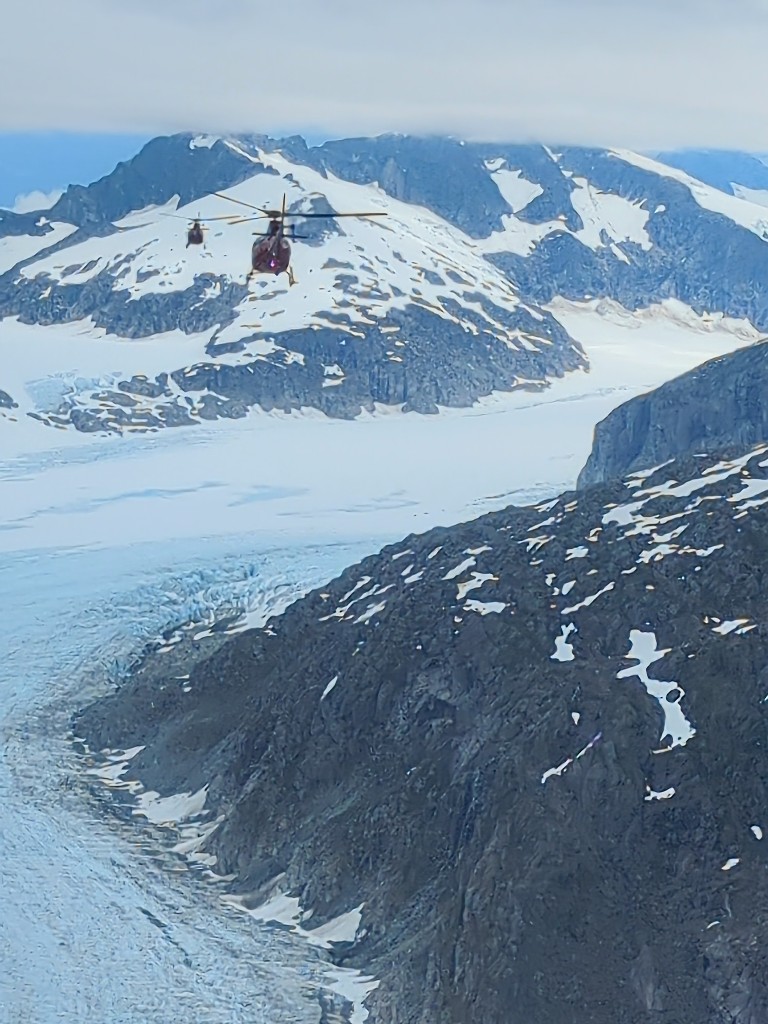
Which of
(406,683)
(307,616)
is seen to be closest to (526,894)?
(406,683)

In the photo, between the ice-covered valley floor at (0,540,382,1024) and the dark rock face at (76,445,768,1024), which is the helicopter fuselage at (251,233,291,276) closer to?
the dark rock face at (76,445,768,1024)

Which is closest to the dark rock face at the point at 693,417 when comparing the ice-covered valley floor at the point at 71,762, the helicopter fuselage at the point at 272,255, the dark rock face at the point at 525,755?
the ice-covered valley floor at the point at 71,762

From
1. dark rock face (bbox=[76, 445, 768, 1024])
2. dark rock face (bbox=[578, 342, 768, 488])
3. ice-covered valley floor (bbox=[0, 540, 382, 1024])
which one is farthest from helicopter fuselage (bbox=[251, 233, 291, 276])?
dark rock face (bbox=[578, 342, 768, 488])

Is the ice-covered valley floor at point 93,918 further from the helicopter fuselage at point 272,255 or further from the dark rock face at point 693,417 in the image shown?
the dark rock face at point 693,417

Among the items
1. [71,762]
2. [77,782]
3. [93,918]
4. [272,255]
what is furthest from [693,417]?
[93,918]

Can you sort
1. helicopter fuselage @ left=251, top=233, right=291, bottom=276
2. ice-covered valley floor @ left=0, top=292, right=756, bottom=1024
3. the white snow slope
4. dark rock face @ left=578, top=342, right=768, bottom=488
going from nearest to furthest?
1. the white snow slope
2. ice-covered valley floor @ left=0, top=292, right=756, bottom=1024
3. helicopter fuselage @ left=251, top=233, right=291, bottom=276
4. dark rock face @ left=578, top=342, right=768, bottom=488

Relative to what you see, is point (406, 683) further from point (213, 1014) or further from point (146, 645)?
point (146, 645)
